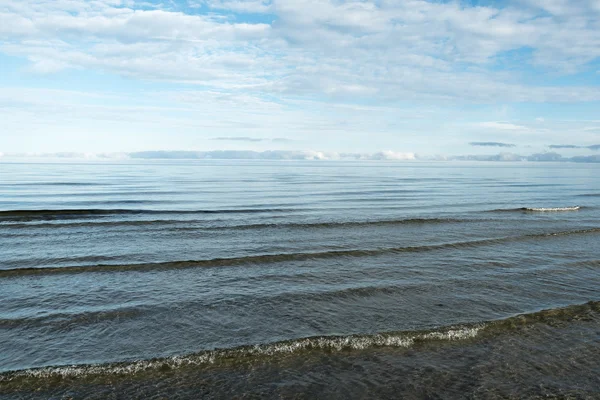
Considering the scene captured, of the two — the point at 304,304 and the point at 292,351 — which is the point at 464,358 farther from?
the point at 304,304

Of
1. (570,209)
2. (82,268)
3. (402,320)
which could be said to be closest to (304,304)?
(402,320)

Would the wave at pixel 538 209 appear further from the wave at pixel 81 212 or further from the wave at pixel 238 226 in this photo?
the wave at pixel 81 212

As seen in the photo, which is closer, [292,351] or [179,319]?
[292,351]

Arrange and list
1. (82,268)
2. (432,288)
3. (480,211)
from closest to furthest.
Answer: (432,288)
(82,268)
(480,211)

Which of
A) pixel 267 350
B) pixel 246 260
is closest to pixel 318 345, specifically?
pixel 267 350

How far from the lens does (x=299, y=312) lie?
1011cm

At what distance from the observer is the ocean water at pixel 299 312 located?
23.0ft

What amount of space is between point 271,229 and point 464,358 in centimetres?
1482

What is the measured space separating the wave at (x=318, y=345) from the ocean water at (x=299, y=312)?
0.12ft

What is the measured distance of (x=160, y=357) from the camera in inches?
305

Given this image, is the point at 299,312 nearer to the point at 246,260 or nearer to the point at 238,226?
the point at 246,260

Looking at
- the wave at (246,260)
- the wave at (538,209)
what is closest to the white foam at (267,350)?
the wave at (246,260)

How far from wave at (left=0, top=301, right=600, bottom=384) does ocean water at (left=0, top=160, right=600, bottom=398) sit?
37mm

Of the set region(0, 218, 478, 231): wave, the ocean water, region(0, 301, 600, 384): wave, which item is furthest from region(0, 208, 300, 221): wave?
region(0, 301, 600, 384): wave
